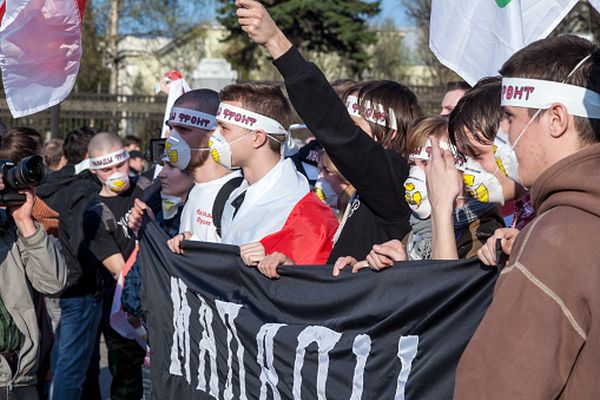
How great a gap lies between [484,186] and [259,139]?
201cm

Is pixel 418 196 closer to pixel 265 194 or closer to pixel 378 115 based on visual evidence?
pixel 378 115

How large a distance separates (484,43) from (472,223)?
1.31m

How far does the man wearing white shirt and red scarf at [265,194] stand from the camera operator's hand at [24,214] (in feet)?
3.47

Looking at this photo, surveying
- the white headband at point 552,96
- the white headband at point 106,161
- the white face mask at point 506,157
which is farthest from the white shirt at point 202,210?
the white headband at point 552,96

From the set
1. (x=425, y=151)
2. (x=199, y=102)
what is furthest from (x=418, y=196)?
(x=199, y=102)

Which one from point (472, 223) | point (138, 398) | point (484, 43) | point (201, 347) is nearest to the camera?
point (472, 223)

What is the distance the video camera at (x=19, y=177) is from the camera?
521 centimetres

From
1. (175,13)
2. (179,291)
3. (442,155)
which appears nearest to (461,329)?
(442,155)

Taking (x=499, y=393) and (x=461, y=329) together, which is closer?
(x=499, y=393)

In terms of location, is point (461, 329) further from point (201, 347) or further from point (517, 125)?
point (201, 347)

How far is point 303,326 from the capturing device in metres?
4.15

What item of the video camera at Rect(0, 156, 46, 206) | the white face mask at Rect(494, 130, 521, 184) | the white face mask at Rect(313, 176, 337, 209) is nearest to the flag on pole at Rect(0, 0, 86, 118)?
the video camera at Rect(0, 156, 46, 206)

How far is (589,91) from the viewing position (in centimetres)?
261

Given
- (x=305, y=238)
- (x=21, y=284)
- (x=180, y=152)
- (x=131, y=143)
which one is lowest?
(x=131, y=143)
